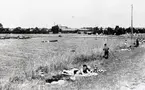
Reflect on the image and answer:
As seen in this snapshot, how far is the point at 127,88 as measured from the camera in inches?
393

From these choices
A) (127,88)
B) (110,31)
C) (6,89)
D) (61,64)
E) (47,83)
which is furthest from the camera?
(110,31)

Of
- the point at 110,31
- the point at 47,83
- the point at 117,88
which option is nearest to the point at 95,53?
the point at 47,83

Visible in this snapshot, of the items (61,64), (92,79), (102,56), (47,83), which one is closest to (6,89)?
(47,83)

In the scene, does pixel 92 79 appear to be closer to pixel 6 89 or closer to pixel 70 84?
pixel 70 84

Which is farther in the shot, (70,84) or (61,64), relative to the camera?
(61,64)

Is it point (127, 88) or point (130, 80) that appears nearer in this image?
point (127, 88)

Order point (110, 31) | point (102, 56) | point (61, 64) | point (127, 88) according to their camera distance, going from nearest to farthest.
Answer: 1. point (127, 88)
2. point (61, 64)
3. point (102, 56)
4. point (110, 31)

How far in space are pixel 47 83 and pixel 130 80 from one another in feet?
15.0

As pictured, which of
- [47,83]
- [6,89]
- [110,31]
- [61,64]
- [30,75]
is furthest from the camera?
[110,31]

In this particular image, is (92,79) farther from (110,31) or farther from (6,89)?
(110,31)

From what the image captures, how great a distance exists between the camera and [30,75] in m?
15.0

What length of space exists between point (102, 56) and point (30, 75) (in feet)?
36.5

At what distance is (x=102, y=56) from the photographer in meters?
24.3

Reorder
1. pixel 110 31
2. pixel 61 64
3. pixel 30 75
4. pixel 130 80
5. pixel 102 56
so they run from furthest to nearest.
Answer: pixel 110 31 → pixel 102 56 → pixel 61 64 → pixel 30 75 → pixel 130 80
